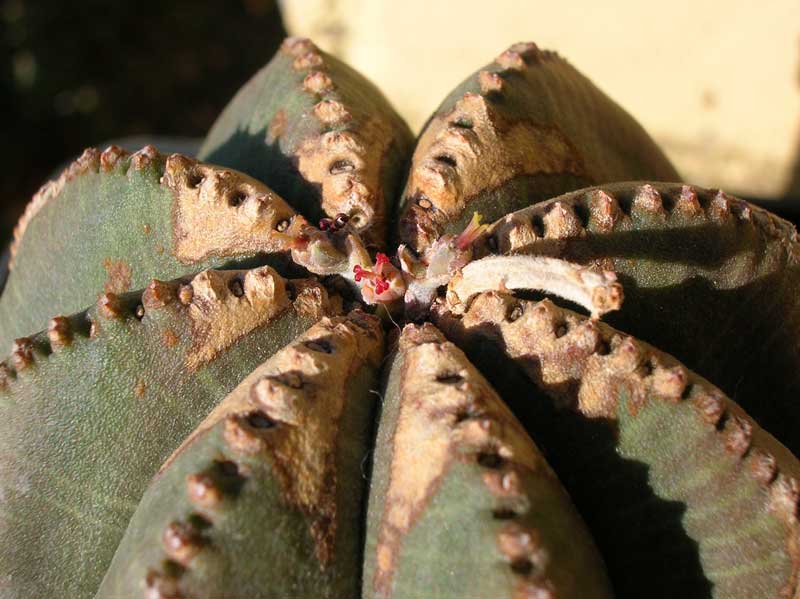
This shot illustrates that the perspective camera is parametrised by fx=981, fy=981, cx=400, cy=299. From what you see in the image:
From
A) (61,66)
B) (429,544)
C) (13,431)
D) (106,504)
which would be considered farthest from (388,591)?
(61,66)

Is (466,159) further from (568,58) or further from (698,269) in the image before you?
(568,58)

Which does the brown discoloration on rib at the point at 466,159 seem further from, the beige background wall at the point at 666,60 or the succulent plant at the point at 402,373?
the beige background wall at the point at 666,60

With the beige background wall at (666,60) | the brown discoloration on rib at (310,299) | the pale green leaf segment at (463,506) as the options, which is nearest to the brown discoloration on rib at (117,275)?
the brown discoloration on rib at (310,299)

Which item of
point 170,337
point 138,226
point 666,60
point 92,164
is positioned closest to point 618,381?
point 170,337

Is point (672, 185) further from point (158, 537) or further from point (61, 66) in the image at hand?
point (61, 66)

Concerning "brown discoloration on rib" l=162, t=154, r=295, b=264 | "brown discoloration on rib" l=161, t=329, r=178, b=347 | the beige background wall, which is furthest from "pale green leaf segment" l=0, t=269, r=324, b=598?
the beige background wall

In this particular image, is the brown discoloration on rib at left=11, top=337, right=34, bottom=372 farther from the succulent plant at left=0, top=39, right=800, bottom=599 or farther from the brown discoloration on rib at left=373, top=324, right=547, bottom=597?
the brown discoloration on rib at left=373, top=324, right=547, bottom=597
